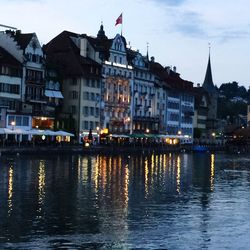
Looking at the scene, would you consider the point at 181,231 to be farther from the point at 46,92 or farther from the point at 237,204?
Result: the point at 46,92

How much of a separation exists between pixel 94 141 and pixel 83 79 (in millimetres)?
12073

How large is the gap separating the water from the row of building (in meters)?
61.1

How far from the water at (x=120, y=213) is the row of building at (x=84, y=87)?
201ft

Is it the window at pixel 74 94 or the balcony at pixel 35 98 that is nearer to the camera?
the balcony at pixel 35 98

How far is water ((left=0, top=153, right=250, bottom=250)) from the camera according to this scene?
2819 centimetres

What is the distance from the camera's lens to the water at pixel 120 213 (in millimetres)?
28188

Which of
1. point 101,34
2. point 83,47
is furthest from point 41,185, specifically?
point 101,34

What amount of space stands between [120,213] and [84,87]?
99.3 meters

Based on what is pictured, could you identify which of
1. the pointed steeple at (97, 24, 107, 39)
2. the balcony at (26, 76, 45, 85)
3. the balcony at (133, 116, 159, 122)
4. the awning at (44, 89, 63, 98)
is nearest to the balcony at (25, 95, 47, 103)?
the awning at (44, 89, 63, 98)

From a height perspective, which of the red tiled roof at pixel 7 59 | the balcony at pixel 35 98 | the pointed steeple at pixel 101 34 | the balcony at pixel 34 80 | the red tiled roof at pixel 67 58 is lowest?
the balcony at pixel 35 98

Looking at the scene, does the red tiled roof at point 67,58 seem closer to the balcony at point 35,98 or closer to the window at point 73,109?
the window at point 73,109

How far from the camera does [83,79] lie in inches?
5261

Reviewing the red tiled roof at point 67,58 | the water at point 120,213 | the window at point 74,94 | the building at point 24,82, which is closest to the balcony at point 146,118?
the red tiled roof at point 67,58

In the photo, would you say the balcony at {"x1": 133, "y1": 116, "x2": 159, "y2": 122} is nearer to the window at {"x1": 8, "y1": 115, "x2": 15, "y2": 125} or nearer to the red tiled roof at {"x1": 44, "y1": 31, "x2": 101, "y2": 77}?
the red tiled roof at {"x1": 44, "y1": 31, "x2": 101, "y2": 77}
